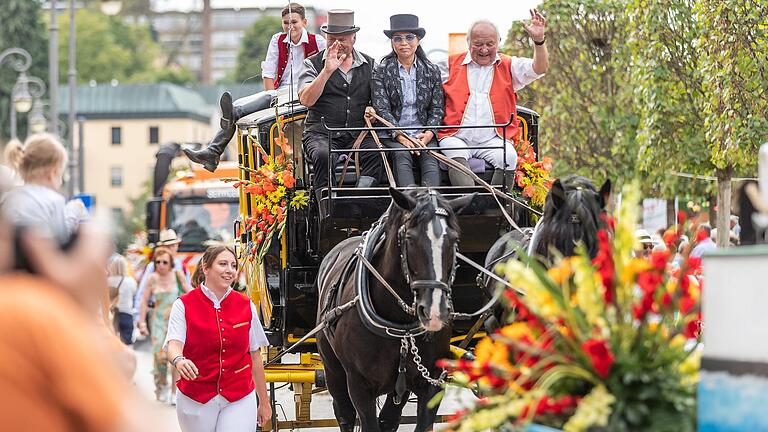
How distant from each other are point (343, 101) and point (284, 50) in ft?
6.13

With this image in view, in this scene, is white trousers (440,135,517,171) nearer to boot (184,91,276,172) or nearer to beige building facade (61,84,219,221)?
boot (184,91,276,172)

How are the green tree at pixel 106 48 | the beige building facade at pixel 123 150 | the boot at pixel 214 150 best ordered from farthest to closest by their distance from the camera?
the green tree at pixel 106 48, the beige building facade at pixel 123 150, the boot at pixel 214 150

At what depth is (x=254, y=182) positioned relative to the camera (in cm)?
1064

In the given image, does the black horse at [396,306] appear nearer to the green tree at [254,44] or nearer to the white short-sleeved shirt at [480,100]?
the white short-sleeved shirt at [480,100]

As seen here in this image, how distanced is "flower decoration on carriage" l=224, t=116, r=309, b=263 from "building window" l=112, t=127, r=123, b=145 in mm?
98662

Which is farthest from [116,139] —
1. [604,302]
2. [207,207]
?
[604,302]

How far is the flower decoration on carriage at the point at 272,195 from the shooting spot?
34.1ft

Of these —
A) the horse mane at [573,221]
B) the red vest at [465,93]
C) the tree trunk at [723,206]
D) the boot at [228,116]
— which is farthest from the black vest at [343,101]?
the tree trunk at [723,206]

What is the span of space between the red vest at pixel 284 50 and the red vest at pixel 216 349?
3.66 m

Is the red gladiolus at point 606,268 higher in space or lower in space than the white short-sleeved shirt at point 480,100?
lower

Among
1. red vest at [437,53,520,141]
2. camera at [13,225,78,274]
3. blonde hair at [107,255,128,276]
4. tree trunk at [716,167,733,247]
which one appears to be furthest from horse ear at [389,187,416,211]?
tree trunk at [716,167,733,247]

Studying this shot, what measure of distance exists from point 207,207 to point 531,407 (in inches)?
824

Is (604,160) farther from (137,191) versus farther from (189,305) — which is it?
(137,191)

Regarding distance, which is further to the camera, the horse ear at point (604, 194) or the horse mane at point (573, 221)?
the horse ear at point (604, 194)
